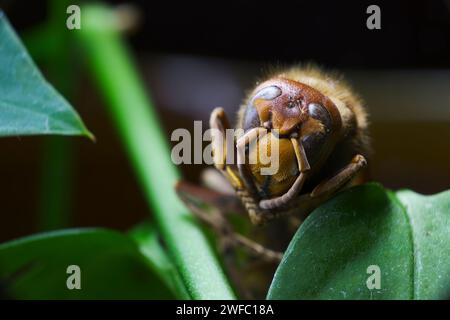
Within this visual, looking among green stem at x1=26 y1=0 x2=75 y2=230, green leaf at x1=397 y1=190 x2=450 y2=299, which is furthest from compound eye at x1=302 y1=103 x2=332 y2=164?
green stem at x1=26 y1=0 x2=75 y2=230

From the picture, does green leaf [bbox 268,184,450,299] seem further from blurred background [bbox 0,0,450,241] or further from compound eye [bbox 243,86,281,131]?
blurred background [bbox 0,0,450,241]

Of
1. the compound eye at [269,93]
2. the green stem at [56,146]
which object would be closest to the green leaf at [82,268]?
the compound eye at [269,93]

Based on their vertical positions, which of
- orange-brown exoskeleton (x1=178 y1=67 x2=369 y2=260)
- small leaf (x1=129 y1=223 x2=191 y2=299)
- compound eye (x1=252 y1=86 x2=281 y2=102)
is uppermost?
compound eye (x1=252 y1=86 x2=281 y2=102)

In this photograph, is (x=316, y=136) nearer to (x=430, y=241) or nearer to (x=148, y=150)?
(x=430, y=241)

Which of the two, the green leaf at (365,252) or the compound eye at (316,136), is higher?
the compound eye at (316,136)

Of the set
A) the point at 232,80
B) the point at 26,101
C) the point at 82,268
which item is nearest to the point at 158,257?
the point at 82,268

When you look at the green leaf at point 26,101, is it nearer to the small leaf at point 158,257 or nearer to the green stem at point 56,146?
the small leaf at point 158,257

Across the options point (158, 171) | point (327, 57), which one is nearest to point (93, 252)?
point (158, 171)
